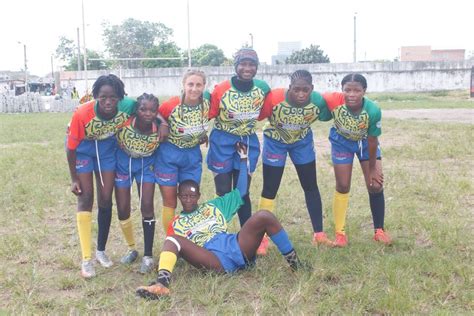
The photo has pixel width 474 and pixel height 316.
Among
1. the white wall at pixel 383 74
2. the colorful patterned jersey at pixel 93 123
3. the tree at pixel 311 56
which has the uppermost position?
the tree at pixel 311 56

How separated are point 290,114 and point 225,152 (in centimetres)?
65

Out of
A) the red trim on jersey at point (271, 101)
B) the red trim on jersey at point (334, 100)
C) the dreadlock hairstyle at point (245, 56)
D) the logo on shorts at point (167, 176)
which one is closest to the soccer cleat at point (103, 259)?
the logo on shorts at point (167, 176)

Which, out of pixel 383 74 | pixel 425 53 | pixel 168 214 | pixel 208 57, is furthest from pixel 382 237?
pixel 425 53

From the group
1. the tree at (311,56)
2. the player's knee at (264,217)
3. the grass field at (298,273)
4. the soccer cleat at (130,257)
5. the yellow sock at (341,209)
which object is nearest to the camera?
the grass field at (298,273)

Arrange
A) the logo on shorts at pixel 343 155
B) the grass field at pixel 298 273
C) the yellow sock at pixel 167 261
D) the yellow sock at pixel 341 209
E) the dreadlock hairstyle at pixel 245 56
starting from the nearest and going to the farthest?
the grass field at pixel 298 273 < the yellow sock at pixel 167 261 < the dreadlock hairstyle at pixel 245 56 < the logo on shorts at pixel 343 155 < the yellow sock at pixel 341 209

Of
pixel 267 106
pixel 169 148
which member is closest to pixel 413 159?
pixel 267 106

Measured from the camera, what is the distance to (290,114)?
450 cm

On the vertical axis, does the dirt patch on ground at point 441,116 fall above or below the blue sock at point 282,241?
above

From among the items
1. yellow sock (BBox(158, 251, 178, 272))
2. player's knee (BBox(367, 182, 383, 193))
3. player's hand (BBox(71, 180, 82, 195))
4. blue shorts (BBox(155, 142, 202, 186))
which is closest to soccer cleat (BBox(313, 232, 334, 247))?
player's knee (BBox(367, 182, 383, 193))

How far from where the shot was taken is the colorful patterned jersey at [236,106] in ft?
14.4

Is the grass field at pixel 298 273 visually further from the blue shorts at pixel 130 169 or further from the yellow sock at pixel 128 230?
the blue shorts at pixel 130 169

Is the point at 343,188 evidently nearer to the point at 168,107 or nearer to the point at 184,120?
the point at 184,120

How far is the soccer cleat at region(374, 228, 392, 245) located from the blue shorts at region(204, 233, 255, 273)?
1.46 meters

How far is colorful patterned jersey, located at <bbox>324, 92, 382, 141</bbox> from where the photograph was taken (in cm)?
451
